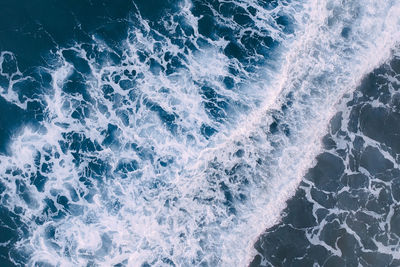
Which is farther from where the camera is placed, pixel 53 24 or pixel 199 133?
pixel 53 24

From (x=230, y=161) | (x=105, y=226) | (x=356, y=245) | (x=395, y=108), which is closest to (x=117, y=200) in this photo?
(x=105, y=226)

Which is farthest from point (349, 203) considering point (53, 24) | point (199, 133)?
point (53, 24)

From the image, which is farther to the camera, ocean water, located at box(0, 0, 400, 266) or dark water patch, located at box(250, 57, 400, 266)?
ocean water, located at box(0, 0, 400, 266)

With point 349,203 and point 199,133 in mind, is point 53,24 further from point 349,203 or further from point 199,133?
point 349,203

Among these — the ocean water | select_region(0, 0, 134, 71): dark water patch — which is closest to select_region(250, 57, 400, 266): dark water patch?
the ocean water

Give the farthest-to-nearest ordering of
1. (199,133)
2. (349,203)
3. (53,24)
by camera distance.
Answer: (53,24) → (199,133) → (349,203)

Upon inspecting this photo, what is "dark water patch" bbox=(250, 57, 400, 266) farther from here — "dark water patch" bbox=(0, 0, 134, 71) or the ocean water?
"dark water patch" bbox=(0, 0, 134, 71)

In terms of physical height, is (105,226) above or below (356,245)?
above

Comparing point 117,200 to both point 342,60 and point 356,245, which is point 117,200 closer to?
point 356,245
